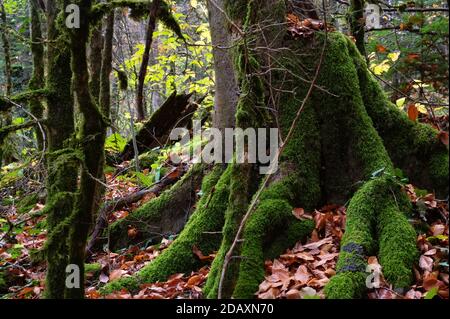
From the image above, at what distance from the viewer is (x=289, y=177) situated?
16.0 feet

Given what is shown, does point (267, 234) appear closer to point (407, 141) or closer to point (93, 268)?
point (407, 141)

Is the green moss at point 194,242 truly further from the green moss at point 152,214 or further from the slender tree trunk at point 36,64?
the slender tree trunk at point 36,64

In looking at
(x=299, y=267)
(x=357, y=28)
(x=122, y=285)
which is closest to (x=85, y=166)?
(x=122, y=285)

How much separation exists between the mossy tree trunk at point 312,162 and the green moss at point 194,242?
0.01 meters

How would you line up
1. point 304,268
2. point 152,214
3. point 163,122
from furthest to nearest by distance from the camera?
point 163,122 → point 152,214 → point 304,268

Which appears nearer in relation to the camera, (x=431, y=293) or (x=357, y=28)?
(x=431, y=293)

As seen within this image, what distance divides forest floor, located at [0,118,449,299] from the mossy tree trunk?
14 cm

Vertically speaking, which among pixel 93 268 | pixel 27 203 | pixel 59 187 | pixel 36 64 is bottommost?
pixel 93 268

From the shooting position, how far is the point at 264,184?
11.3 feet

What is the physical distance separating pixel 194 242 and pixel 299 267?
1425mm

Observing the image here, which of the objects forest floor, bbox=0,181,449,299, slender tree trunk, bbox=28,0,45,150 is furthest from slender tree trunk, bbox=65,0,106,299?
slender tree trunk, bbox=28,0,45,150

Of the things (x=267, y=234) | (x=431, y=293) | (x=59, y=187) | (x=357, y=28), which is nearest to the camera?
(x=431, y=293)

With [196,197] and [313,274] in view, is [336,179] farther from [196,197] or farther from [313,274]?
[196,197]
